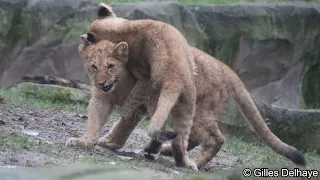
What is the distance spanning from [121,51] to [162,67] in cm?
49

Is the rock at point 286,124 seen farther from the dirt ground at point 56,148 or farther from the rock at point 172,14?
the rock at point 172,14

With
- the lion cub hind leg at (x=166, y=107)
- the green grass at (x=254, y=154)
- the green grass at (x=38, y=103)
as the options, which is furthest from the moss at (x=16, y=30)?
the lion cub hind leg at (x=166, y=107)

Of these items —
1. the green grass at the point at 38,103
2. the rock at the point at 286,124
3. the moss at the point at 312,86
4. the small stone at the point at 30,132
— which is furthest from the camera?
the moss at the point at 312,86

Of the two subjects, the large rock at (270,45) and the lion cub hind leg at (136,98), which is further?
the large rock at (270,45)

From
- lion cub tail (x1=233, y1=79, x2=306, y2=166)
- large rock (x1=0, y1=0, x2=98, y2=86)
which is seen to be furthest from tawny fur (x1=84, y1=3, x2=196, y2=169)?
large rock (x1=0, y1=0, x2=98, y2=86)

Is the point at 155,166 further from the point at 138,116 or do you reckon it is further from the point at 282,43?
the point at 282,43

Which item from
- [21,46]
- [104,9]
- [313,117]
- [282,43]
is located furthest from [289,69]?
[104,9]

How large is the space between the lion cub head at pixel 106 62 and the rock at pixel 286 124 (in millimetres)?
3120

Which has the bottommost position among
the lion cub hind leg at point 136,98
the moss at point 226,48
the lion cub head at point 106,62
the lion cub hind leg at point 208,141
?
the moss at point 226,48

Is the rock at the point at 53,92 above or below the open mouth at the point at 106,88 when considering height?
below

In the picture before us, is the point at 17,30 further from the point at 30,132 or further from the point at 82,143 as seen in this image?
the point at 82,143

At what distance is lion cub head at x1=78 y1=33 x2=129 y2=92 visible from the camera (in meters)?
8.09

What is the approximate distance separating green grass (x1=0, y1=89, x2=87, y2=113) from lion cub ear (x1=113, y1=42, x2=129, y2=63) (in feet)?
10.7

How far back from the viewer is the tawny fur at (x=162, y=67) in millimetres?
7766
